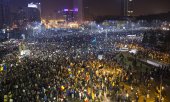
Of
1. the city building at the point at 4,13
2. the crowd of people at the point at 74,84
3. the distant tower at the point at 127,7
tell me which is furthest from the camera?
the distant tower at the point at 127,7

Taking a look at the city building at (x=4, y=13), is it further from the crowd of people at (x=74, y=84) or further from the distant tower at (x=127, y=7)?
the crowd of people at (x=74, y=84)

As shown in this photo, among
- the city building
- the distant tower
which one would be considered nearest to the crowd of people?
the city building

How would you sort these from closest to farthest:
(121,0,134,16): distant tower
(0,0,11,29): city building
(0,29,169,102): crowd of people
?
(0,29,169,102): crowd of people, (0,0,11,29): city building, (121,0,134,16): distant tower

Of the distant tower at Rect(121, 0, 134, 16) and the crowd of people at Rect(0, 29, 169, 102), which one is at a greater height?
the distant tower at Rect(121, 0, 134, 16)

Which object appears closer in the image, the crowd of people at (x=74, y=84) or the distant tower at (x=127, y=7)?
the crowd of people at (x=74, y=84)

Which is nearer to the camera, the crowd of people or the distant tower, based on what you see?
A: the crowd of people

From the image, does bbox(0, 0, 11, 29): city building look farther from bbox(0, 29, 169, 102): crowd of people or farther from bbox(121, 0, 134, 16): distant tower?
bbox(0, 29, 169, 102): crowd of people

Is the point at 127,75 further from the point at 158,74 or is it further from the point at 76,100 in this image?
the point at 76,100

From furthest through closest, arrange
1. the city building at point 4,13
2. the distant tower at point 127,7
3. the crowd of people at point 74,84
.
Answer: the distant tower at point 127,7, the city building at point 4,13, the crowd of people at point 74,84

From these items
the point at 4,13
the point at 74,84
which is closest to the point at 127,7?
the point at 4,13

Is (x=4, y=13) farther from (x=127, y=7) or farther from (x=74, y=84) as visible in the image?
(x=74, y=84)

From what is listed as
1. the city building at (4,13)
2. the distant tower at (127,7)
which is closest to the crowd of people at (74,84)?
the city building at (4,13)

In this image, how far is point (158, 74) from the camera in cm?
2948

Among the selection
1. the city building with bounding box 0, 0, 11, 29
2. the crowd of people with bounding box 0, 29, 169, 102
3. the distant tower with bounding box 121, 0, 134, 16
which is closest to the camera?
the crowd of people with bounding box 0, 29, 169, 102
